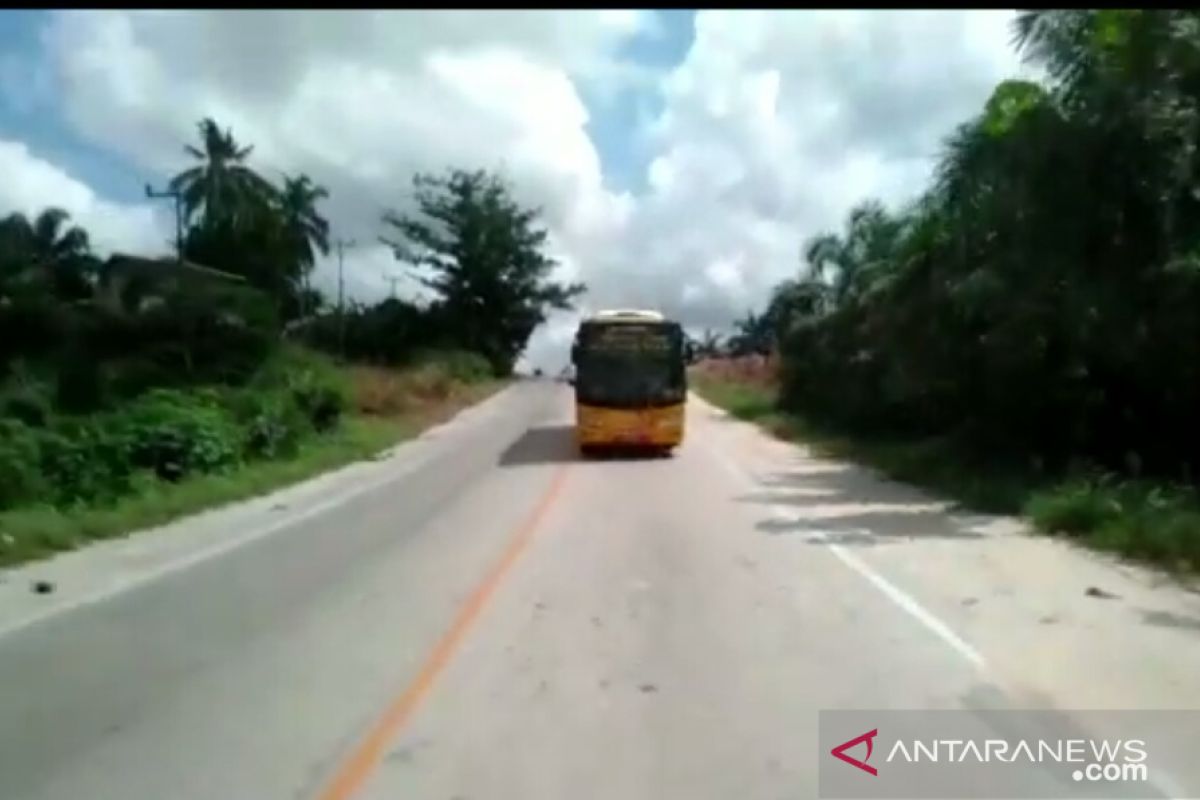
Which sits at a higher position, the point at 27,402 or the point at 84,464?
the point at 27,402

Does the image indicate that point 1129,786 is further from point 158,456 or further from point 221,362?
point 221,362

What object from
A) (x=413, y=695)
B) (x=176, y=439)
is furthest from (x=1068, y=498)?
(x=176, y=439)

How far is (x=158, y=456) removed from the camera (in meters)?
26.3

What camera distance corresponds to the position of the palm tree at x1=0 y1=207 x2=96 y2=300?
4603cm

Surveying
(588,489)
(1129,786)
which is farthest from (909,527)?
(1129,786)

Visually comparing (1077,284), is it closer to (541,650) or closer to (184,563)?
(184,563)

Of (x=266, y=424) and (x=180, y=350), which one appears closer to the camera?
(x=266, y=424)

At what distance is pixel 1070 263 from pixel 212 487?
13.9 m

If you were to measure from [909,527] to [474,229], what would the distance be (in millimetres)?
68114

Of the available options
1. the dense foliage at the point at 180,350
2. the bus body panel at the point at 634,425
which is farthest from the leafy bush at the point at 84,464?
the bus body panel at the point at 634,425

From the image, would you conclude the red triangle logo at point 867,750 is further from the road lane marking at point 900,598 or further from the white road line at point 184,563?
the white road line at point 184,563

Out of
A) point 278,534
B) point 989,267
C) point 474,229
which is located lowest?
point 278,534

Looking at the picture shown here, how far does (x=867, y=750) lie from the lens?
739cm

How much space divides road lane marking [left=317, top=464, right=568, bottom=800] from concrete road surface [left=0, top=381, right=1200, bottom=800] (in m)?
0.03
